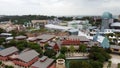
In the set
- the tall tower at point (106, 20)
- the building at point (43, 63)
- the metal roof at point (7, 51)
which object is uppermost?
the tall tower at point (106, 20)

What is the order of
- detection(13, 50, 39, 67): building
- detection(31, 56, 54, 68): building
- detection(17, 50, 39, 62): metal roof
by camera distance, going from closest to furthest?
detection(31, 56, 54, 68): building
detection(13, 50, 39, 67): building
detection(17, 50, 39, 62): metal roof

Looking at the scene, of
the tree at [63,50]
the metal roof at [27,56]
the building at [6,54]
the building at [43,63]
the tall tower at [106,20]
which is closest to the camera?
A: the building at [43,63]

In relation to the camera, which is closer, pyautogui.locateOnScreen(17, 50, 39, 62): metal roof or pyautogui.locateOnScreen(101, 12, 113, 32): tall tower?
pyautogui.locateOnScreen(17, 50, 39, 62): metal roof

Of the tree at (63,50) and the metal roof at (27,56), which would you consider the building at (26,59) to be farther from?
the tree at (63,50)

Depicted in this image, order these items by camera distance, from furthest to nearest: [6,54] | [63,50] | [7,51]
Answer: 1. [63,50]
2. [7,51]
3. [6,54]

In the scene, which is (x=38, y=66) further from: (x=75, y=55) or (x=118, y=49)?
(x=118, y=49)

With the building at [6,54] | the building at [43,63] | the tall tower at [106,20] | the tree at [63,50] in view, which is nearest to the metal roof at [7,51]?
the building at [6,54]

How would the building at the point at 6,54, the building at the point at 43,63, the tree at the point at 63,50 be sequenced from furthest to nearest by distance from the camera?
the tree at the point at 63,50 < the building at the point at 6,54 < the building at the point at 43,63

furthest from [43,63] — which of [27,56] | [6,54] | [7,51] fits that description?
[7,51]

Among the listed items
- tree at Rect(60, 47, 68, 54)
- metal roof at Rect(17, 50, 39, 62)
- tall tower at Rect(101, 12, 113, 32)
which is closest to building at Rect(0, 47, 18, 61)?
metal roof at Rect(17, 50, 39, 62)

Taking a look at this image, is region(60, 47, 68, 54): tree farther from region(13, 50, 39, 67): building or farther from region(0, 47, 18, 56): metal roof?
region(0, 47, 18, 56): metal roof

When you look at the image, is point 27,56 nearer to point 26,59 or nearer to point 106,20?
point 26,59
